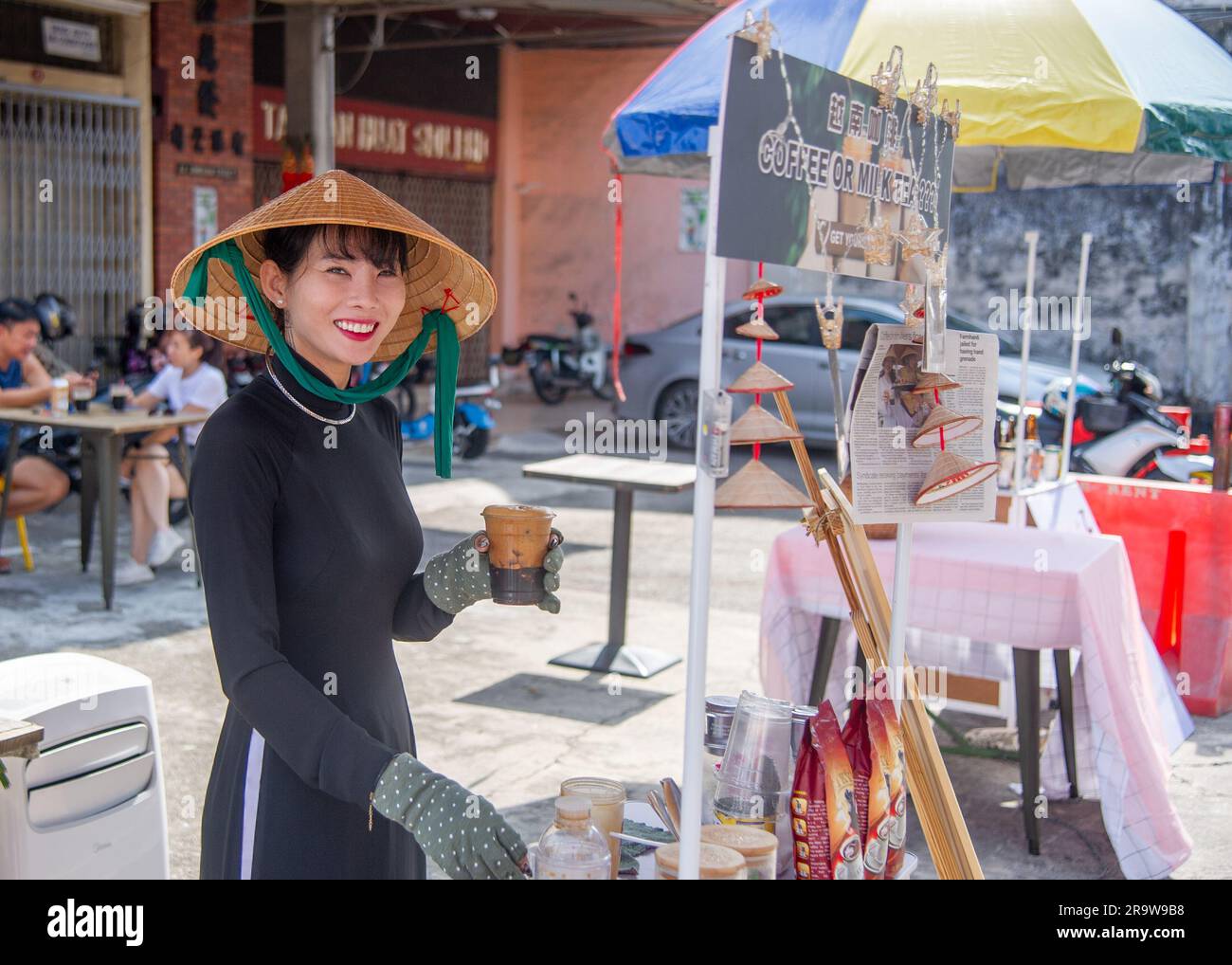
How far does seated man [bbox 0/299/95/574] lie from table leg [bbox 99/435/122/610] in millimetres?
851

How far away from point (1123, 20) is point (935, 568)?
2089 mm

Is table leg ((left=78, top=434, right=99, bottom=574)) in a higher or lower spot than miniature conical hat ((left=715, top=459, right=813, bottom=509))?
lower

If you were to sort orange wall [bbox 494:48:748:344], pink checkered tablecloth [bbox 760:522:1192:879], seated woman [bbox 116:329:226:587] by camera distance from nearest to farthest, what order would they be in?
pink checkered tablecloth [bbox 760:522:1192:879]
seated woman [bbox 116:329:226:587]
orange wall [bbox 494:48:748:344]

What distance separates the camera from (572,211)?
731 inches

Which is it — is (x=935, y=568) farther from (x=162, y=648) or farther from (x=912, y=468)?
(x=162, y=648)

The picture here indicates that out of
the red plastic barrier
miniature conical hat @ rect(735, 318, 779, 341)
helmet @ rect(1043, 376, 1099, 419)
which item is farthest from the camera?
helmet @ rect(1043, 376, 1099, 419)

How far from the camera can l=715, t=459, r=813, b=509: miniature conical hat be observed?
7.39 feet

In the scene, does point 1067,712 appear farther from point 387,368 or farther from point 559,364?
point 559,364

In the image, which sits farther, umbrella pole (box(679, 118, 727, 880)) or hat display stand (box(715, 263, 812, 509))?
hat display stand (box(715, 263, 812, 509))

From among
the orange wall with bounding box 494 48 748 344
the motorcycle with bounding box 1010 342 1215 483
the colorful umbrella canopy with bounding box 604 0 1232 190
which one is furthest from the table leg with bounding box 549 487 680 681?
the orange wall with bounding box 494 48 748 344

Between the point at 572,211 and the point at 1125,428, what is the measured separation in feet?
37.3

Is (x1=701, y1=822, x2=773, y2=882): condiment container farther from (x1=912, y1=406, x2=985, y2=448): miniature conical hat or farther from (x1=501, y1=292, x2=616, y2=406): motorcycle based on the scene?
(x1=501, y1=292, x2=616, y2=406): motorcycle

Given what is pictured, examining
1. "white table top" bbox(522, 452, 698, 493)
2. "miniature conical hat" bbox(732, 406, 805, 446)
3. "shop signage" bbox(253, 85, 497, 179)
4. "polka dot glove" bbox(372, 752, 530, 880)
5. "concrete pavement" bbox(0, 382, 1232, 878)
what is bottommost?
"concrete pavement" bbox(0, 382, 1232, 878)
